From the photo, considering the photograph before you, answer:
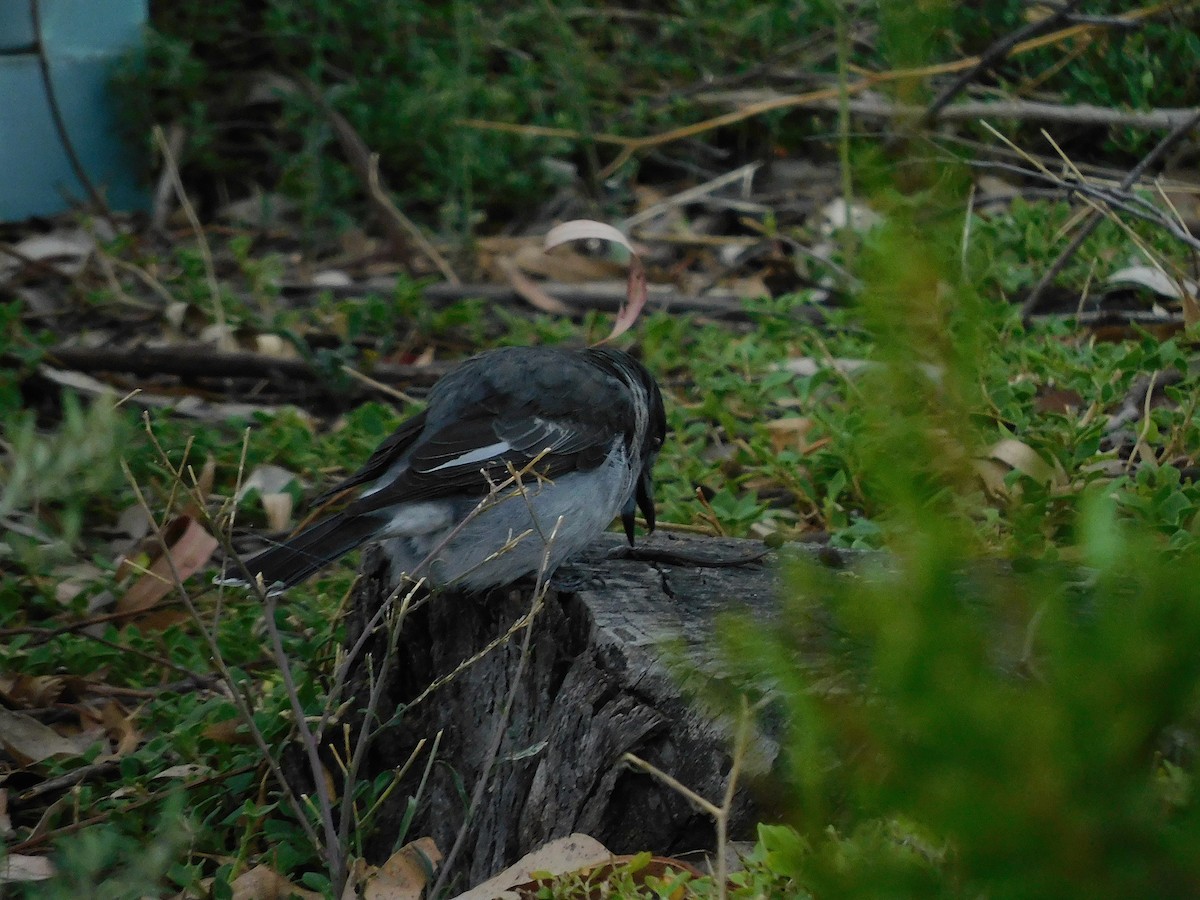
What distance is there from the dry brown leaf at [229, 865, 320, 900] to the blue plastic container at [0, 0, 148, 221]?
4371 millimetres

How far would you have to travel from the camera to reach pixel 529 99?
6.71 meters

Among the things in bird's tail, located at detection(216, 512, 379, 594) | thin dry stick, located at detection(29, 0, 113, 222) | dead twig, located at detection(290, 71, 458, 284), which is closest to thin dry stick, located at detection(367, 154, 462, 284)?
dead twig, located at detection(290, 71, 458, 284)

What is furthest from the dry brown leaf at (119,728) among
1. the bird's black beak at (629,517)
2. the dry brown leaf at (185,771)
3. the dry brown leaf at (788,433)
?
the dry brown leaf at (788,433)

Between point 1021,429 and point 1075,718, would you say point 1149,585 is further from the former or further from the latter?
point 1021,429

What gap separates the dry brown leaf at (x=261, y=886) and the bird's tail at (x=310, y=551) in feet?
1.75

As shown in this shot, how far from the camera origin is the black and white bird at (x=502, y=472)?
2.86m

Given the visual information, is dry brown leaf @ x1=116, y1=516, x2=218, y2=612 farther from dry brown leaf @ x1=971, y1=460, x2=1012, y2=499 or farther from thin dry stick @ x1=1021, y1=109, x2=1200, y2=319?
thin dry stick @ x1=1021, y1=109, x2=1200, y2=319

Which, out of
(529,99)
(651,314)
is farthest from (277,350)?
(529,99)

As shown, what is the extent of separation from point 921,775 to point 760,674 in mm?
1134

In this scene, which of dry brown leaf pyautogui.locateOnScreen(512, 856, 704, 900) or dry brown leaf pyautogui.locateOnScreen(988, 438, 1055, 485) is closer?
dry brown leaf pyautogui.locateOnScreen(512, 856, 704, 900)

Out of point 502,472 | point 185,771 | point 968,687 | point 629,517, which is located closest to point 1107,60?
point 629,517

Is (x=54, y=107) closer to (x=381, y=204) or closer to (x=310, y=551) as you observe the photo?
(x=381, y=204)

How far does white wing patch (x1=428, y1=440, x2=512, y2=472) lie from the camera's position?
118 inches

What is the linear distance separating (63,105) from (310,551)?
4.50 m
